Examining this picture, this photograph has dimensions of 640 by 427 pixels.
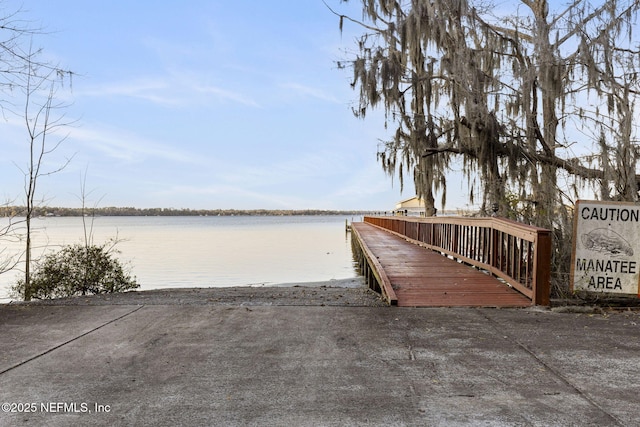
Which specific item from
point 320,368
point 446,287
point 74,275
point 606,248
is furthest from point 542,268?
point 74,275

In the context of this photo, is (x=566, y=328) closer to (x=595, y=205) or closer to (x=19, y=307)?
(x=595, y=205)

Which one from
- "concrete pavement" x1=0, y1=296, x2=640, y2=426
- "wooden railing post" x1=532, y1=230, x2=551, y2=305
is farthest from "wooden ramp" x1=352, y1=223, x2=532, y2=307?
"concrete pavement" x1=0, y1=296, x2=640, y2=426

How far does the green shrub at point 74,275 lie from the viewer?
8.36m

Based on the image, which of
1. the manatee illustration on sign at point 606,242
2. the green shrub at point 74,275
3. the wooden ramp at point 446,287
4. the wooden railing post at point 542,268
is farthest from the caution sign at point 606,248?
the green shrub at point 74,275

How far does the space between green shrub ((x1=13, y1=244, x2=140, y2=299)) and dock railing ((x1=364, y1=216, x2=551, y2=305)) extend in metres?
7.04

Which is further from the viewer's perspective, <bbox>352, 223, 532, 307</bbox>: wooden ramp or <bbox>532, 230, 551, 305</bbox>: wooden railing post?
<bbox>352, 223, 532, 307</bbox>: wooden ramp

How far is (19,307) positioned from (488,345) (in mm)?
5644

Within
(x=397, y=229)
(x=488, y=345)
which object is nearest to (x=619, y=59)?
(x=488, y=345)

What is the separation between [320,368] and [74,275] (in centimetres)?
675

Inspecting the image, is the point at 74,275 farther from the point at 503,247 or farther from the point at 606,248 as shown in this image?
the point at 606,248

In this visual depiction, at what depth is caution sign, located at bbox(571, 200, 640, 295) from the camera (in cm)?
599

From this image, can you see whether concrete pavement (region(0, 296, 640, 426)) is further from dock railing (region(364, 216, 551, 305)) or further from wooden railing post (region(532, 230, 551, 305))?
dock railing (region(364, 216, 551, 305))

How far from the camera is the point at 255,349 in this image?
4.09 m

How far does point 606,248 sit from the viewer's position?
608cm
